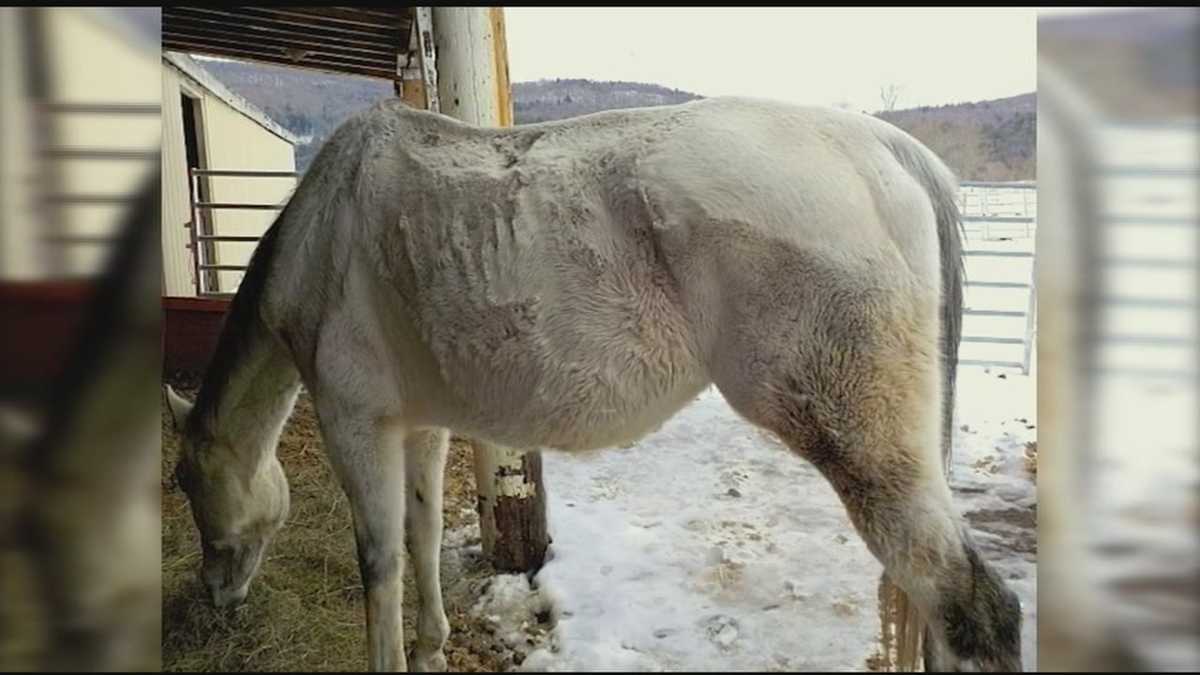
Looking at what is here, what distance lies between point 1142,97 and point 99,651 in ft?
4.96

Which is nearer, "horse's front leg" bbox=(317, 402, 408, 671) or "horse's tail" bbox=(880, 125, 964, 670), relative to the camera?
"horse's tail" bbox=(880, 125, 964, 670)

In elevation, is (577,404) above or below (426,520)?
above

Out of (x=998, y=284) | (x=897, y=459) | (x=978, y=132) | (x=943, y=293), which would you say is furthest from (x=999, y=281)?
(x=897, y=459)

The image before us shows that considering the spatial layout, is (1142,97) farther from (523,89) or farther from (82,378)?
(523,89)

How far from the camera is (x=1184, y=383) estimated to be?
1006mm

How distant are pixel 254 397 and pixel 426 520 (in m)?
0.52

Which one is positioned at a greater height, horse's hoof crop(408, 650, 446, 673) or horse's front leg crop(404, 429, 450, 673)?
horse's front leg crop(404, 429, 450, 673)

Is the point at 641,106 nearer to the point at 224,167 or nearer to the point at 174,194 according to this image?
the point at 174,194

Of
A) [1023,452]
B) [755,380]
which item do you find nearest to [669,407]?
[755,380]

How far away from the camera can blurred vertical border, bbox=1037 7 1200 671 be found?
100 cm

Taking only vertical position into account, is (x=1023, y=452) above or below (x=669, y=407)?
below

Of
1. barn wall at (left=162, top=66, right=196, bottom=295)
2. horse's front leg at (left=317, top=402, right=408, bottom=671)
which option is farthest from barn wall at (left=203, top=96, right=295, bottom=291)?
horse's front leg at (left=317, top=402, right=408, bottom=671)

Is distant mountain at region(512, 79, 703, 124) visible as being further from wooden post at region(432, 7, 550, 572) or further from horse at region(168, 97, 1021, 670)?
horse at region(168, 97, 1021, 670)

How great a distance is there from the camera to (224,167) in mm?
4578
